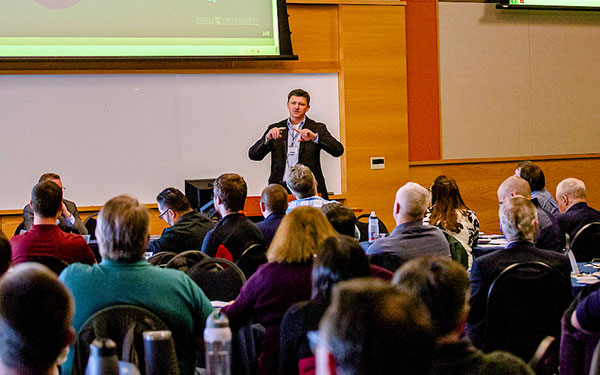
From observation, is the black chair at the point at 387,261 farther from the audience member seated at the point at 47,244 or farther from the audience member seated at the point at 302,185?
the audience member seated at the point at 47,244

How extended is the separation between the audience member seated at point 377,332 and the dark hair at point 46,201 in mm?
2673

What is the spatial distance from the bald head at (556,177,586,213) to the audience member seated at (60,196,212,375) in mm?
3506

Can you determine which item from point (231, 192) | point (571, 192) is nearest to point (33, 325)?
point (231, 192)

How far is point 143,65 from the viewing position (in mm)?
7020

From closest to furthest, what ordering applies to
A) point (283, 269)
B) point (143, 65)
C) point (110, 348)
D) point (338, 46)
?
point (110, 348) → point (283, 269) → point (143, 65) → point (338, 46)

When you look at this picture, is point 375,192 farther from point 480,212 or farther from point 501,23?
point 501,23

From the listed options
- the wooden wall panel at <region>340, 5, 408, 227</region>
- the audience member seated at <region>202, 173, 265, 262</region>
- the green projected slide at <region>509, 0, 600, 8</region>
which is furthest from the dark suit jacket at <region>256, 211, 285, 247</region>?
the green projected slide at <region>509, 0, 600, 8</region>

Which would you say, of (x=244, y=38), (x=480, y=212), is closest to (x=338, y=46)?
(x=244, y=38)

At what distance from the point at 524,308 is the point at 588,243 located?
184cm

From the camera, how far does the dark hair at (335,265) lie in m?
→ 2.18

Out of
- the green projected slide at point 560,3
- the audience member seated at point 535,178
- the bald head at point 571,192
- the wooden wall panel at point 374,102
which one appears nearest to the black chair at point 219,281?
the bald head at point 571,192

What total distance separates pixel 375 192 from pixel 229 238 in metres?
4.14

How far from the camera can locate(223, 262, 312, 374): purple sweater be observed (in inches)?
104

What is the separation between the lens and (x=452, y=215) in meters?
4.77
